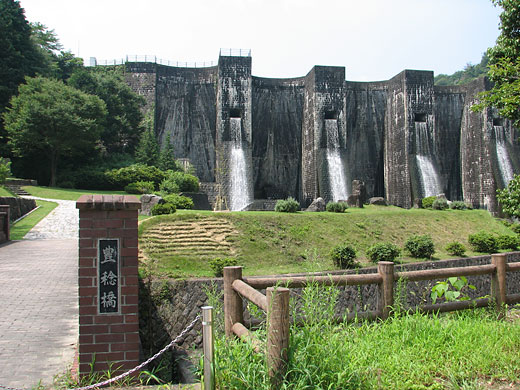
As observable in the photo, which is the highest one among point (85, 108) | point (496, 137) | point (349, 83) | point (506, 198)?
point (349, 83)

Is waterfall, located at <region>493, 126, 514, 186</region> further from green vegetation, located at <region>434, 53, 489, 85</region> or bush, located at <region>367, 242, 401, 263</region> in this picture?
green vegetation, located at <region>434, 53, 489, 85</region>

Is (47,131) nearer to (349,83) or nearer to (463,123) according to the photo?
(349,83)

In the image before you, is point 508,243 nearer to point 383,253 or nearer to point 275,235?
point 383,253

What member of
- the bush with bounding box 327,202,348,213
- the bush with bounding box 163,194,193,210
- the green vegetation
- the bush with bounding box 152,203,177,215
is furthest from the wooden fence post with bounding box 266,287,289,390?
the green vegetation

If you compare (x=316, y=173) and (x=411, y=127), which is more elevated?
(x=411, y=127)

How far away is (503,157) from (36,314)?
29.3 meters

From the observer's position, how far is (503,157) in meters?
29.2

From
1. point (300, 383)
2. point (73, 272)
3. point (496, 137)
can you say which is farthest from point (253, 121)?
point (300, 383)

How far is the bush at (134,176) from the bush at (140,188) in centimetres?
92

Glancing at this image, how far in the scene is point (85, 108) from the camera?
27750 mm

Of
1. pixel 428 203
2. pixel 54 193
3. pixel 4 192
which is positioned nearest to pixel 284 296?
pixel 4 192

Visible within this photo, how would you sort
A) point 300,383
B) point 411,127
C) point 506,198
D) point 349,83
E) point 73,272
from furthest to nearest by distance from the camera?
1. point 349,83
2. point 411,127
3. point 506,198
4. point 73,272
5. point 300,383

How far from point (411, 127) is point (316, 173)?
6.78m

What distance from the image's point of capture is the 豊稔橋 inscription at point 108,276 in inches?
162
